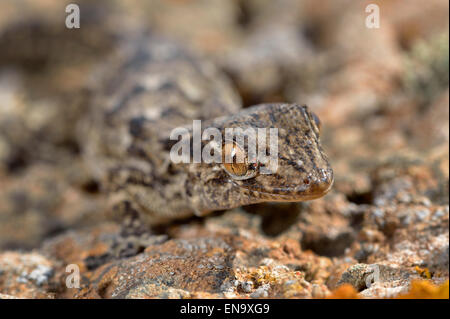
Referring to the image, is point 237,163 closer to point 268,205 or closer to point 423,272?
point 268,205

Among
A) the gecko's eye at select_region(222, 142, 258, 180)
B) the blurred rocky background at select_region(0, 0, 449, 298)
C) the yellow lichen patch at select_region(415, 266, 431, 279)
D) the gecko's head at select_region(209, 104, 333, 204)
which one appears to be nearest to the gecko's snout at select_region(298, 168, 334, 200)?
the gecko's head at select_region(209, 104, 333, 204)

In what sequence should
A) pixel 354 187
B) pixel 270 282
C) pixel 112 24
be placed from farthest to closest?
1. pixel 112 24
2. pixel 354 187
3. pixel 270 282

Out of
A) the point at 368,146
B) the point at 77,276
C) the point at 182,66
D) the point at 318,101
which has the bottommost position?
the point at 77,276

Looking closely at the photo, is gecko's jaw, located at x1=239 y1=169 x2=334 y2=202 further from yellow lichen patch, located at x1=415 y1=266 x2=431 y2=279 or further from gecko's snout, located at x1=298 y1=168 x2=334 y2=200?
yellow lichen patch, located at x1=415 y1=266 x2=431 y2=279

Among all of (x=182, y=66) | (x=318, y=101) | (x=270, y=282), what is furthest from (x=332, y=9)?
(x=270, y=282)

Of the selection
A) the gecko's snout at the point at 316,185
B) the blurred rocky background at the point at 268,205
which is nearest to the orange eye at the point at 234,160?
the gecko's snout at the point at 316,185
